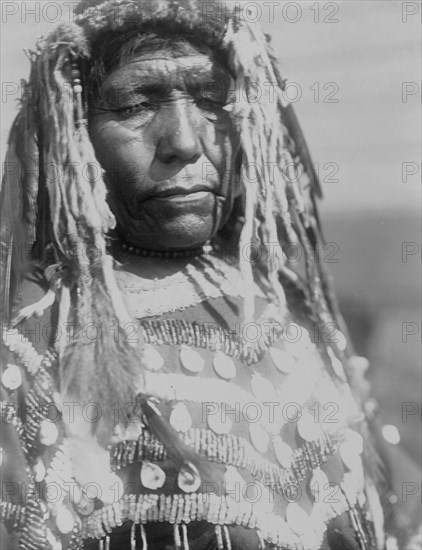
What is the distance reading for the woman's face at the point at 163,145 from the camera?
6.06ft

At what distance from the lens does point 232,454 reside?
5.79ft

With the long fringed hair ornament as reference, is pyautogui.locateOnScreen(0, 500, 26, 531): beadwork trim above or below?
below

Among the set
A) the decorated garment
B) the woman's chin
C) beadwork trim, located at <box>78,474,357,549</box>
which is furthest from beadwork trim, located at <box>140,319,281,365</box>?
beadwork trim, located at <box>78,474,357,549</box>

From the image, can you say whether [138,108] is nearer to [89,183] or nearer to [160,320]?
[89,183]

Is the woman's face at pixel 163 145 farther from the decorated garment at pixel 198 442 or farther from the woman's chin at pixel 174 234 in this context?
the decorated garment at pixel 198 442

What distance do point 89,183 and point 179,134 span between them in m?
0.22

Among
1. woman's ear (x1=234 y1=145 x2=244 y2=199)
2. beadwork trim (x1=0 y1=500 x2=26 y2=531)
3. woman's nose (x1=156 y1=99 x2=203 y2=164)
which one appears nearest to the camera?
beadwork trim (x1=0 y1=500 x2=26 y2=531)

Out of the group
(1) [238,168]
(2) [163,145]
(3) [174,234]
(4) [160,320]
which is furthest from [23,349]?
(1) [238,168]

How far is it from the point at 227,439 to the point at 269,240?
499mm

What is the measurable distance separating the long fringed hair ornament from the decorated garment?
0.03 metres

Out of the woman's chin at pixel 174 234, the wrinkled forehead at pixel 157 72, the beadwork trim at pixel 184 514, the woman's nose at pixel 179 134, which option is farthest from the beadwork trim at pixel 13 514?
the wrinkled forehead at pixel 157 72

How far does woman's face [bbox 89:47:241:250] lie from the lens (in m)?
1.85

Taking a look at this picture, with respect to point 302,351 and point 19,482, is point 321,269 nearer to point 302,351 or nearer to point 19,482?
point 302,351

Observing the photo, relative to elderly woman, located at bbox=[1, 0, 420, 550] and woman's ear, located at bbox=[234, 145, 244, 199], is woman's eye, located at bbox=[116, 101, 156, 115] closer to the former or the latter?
elderly woman, located at bbox=[1, 0, 420, 550]
